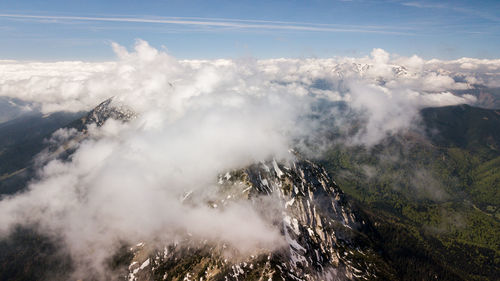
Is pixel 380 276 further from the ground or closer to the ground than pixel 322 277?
closer to the ground

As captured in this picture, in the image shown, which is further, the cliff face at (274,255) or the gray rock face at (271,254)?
the gray rock face at (271,254)

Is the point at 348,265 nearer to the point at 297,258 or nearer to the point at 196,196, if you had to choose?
the point at 297,258

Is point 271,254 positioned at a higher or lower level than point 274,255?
higher

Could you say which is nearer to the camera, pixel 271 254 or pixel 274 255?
pixel 271 254

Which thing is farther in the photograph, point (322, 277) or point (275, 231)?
point (275, 231)

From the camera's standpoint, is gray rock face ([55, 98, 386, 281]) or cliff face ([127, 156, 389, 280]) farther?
gray rock face ([55, 98, 386, 281])

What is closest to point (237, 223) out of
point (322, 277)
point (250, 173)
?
point (250, 173)

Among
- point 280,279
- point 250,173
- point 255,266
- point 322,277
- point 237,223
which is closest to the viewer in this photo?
point 280,279

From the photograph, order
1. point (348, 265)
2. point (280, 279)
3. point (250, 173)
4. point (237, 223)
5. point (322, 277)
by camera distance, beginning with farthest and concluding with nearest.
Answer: point (250, 173)
point (348, 265)
point (237, 223)
point (322, 277)
point (280, 279)
